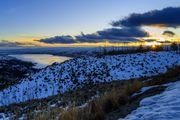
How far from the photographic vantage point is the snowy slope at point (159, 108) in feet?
25.9

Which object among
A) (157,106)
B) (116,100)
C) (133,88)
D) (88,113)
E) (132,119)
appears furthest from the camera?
(133,88)

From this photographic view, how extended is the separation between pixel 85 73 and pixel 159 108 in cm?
5971

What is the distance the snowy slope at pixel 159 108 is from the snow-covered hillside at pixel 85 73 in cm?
4770

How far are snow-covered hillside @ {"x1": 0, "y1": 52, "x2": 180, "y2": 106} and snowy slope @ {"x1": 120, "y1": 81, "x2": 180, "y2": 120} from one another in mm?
47699

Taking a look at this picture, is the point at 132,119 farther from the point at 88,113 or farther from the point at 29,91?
the point at 29,91

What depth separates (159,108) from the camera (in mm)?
8680

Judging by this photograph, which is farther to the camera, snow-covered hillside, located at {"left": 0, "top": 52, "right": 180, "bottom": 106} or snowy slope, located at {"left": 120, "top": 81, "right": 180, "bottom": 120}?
snow-covered hillside, located at {"left": 0, "top": 52, "right": 180, "bottom": 106}

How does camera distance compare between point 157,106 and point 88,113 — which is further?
point 88,113

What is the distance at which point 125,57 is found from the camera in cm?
7881

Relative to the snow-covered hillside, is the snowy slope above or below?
above

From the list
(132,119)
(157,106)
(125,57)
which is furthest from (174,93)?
(125,57)

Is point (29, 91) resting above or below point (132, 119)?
below

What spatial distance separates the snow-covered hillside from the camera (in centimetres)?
6162

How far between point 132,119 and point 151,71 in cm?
5822
